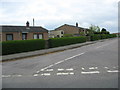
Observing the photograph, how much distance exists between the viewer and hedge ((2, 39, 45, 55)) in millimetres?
13461

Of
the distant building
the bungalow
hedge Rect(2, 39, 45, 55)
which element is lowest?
hedge Rect(2, 39, 45, 55)

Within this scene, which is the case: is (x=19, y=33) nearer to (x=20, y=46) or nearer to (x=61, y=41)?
(x=61, y=41)

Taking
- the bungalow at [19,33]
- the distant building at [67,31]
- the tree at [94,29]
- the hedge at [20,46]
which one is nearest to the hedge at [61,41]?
the hedge at [20,46]

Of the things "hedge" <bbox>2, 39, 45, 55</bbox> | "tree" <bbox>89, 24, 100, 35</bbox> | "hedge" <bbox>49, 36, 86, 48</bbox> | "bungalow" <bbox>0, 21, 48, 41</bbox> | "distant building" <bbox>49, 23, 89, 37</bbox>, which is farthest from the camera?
"distant building" <bbox>49, 23, 89, 37</bbox>

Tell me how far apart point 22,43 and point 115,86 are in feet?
40.2

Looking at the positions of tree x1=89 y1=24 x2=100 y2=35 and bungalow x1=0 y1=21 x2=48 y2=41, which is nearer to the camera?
bungalow x1=0 y1=21 x2=48 y2=41

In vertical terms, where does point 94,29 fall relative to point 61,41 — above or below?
above

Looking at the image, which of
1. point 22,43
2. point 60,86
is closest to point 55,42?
point 22,43

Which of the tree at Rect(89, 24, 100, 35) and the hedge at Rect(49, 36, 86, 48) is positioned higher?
the tree at Rect(89, 24, 100, 35)

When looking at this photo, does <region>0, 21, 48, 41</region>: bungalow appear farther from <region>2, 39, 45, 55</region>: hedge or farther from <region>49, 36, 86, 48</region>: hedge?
<region>2, 39, 45, 55</region>: hedge

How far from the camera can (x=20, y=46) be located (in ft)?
48.6

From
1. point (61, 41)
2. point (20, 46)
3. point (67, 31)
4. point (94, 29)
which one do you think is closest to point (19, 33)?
point (61, 41)

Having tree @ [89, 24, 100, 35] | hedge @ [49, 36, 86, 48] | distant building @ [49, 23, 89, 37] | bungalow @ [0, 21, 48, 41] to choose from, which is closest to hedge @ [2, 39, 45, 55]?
hedge @ [49, 36, 86, 48]

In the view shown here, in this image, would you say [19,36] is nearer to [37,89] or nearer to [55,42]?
[55,42]
